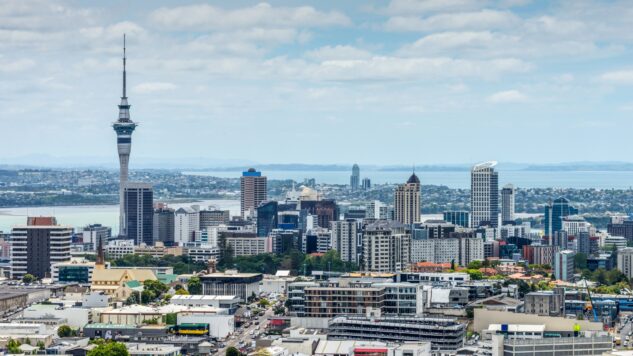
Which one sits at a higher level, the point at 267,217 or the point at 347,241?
the point at 267,217

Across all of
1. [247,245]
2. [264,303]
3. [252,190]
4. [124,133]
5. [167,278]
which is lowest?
[264,303]

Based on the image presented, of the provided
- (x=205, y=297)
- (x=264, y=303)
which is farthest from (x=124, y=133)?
(x=205, y=297)

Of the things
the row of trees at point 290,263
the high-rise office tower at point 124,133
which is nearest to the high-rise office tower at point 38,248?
the row of trees at point 290,263

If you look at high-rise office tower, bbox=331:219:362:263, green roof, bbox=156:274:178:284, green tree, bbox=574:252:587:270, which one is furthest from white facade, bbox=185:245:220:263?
green tree, bbox=574:252:587:270

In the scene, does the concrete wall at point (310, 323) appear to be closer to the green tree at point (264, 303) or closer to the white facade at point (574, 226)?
the green tree at point (264, 303)

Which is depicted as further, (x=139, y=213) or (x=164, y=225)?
(x=139, y=213)

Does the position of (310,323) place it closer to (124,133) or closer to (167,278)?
(167,278)

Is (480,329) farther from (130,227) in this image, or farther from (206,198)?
(206,198)
